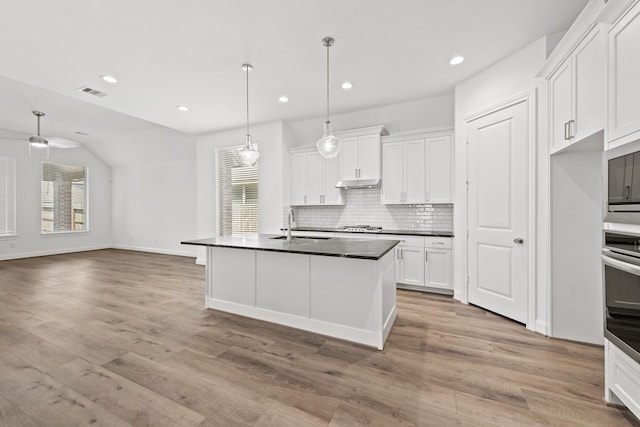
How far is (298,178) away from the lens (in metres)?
5.35

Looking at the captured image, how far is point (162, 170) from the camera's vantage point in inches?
314

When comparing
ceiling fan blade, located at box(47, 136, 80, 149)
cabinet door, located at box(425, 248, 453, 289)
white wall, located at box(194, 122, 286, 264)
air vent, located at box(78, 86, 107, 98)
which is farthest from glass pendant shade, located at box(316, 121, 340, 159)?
ceiling fan blade, located at box(47, 136, 80, 149)

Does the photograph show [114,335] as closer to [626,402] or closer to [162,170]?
[626,402]

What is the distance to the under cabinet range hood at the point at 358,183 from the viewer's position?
4563 mm

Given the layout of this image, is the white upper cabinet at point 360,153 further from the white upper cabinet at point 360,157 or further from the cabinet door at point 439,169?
the cabinet door at point 439,169

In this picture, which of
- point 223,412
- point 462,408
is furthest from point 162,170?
point 462,408

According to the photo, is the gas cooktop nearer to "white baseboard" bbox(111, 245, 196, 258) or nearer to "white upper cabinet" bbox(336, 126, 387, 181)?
"white upper cabinet" bbox(336, 126, 387, 181)

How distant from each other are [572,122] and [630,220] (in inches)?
45.1

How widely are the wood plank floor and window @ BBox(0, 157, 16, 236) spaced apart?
514 cm

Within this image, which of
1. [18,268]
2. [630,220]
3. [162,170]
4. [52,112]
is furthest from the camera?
[162,170]

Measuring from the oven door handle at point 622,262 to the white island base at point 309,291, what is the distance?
1489 millimetres

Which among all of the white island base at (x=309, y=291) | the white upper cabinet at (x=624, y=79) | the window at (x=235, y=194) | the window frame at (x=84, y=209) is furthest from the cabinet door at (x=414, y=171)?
the window frame at (x=84, y=209)

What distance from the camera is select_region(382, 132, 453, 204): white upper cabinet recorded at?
4141mm

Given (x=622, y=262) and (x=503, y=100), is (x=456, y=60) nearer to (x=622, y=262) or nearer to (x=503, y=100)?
(x=503, y=100)
